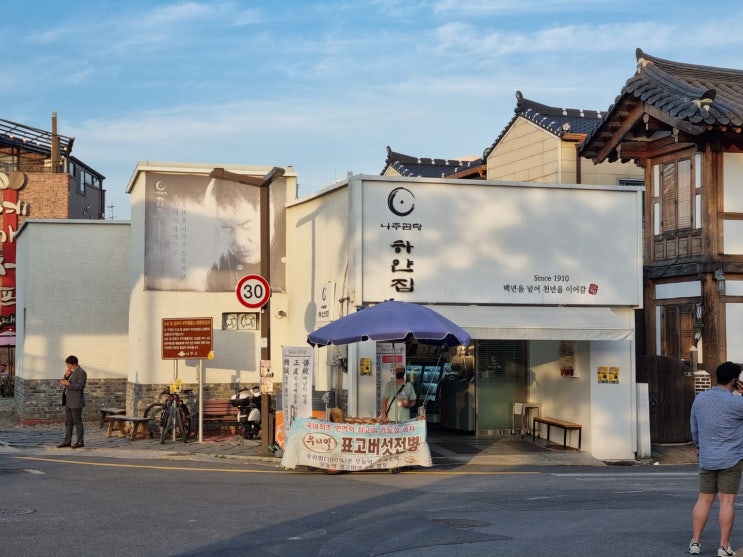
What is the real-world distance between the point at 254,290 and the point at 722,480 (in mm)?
11025

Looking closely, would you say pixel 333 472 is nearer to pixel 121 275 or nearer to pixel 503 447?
pixel 503 447

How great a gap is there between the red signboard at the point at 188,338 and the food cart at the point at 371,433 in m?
5.08

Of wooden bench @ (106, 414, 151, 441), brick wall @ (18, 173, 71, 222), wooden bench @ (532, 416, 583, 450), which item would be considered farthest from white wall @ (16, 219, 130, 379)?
brick wall @ (18, 173, 71, 222)

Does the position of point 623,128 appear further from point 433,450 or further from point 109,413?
point 109,413

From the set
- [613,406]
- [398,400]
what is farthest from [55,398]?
[613,406]

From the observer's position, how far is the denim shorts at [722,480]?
929cm

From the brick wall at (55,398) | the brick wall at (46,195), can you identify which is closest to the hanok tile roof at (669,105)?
the brick wall at (55,398)

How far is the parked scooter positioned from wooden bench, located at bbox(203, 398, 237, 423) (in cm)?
29

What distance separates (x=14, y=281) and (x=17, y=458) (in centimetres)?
1604

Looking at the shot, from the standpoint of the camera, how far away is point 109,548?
9383 mm

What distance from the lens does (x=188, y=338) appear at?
20.7 meters

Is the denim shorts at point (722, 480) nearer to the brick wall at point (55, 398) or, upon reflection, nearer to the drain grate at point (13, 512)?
the drain grate at point (13, 512)

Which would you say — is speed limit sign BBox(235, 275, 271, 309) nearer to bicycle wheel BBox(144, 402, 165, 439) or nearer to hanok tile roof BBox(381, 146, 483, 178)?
bicycle wheel BBox(144, 402, 165, 439)

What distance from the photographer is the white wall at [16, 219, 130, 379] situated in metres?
25.2
